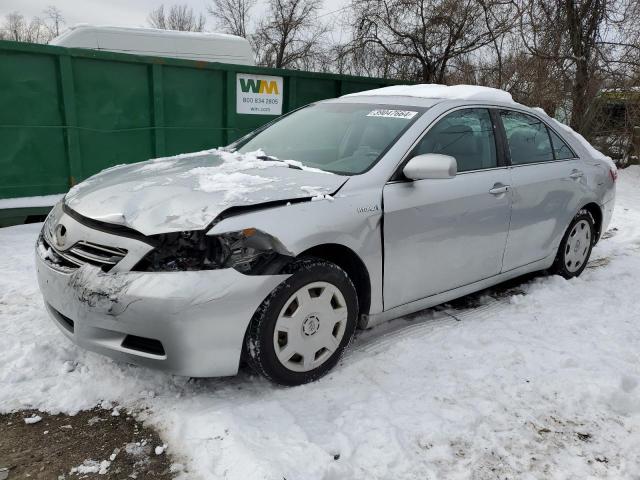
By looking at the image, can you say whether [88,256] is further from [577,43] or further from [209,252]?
[577,43]

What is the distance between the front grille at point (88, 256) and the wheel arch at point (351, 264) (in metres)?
0.95

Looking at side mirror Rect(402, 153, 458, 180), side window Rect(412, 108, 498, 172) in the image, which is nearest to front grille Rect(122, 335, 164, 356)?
side mirror Rect(402, 153, 458, 180)

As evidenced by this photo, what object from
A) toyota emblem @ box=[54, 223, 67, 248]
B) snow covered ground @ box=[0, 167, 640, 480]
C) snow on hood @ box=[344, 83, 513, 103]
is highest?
snow on hood @ box=[344, 83, 513, 103]

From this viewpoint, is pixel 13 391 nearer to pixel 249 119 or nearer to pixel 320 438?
pixel 320 438

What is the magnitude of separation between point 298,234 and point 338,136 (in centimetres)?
122

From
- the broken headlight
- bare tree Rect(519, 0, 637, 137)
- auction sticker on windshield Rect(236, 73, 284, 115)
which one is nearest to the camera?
the broken headlight

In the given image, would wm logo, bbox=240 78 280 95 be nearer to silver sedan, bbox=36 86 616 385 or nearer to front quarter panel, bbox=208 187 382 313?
silver sedan, bbox=36 86 616 385

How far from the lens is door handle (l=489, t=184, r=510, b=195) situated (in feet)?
12.6

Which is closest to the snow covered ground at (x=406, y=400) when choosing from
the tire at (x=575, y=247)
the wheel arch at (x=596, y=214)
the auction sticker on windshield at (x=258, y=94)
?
the tire at (x=575, y=247)

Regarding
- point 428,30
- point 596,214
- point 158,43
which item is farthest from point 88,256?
point 428,30

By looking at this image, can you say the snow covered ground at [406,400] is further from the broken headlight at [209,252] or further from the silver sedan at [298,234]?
the broken headlight at [209,252]

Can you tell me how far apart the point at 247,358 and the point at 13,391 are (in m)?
1.25

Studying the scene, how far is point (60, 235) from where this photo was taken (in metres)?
2.91

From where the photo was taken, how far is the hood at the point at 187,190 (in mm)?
2623
